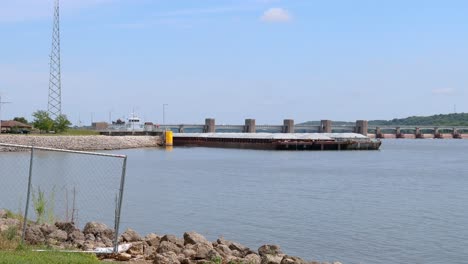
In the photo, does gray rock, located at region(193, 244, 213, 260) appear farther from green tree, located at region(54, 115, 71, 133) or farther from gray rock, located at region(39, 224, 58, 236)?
green tree, located at region(54, 115, 71, 133)

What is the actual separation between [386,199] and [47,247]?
25.0 m

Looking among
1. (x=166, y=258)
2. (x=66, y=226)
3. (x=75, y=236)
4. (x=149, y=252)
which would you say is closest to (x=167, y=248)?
(x=149, y=252)

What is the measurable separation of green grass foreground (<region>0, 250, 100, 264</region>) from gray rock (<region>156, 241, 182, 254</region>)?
2.36 metres

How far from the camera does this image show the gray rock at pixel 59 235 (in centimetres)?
1461

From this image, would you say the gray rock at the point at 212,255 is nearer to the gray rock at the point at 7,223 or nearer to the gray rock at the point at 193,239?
the gray rock at the point at 193,239

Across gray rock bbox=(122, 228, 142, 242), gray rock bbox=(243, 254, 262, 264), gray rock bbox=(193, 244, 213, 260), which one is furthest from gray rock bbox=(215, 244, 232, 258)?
gray rock bbox=(122, 228, 142, 242)

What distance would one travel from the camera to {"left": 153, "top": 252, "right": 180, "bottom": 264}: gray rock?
13.3 m

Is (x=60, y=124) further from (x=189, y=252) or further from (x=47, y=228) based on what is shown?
(x=189, y=252)

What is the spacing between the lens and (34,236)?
1410 cm

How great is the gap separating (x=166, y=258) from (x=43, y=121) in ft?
316

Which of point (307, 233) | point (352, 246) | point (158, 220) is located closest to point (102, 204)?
point (158, 220)

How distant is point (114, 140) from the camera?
10094 cm

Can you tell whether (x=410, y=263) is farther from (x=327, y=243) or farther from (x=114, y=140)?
(x=114, y=140)

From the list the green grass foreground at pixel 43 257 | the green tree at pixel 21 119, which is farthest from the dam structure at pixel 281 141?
the green grass foreground at pixel 43 257
